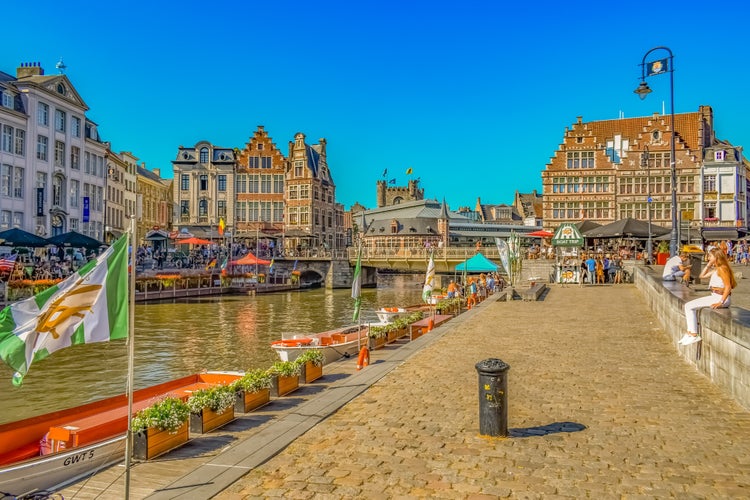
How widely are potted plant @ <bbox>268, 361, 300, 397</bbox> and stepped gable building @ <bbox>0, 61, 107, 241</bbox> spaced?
40.6m

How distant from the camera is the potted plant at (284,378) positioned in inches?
433

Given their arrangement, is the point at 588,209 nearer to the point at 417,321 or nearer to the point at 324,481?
the point at 417,321

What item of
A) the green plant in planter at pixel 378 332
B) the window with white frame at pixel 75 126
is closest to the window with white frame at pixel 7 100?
the window with white frame at pixel 75 126

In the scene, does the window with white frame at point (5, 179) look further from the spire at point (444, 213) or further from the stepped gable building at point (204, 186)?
the spire at point (444, 213)

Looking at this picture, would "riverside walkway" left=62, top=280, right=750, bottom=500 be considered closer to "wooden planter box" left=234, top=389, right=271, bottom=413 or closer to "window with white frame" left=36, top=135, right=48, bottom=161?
"wooden planter box" left=234, top=389, right=271, bottom=413

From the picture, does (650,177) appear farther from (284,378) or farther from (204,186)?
(284,378)

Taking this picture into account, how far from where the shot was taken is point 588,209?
203ft

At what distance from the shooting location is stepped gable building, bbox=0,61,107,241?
45.9m

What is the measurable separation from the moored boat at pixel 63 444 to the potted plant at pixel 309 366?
2.23m

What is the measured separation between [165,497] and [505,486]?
3.36 meters

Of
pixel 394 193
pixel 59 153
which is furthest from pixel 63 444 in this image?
pixel 394 193

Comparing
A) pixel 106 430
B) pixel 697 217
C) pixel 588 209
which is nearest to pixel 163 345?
pixel 106 430

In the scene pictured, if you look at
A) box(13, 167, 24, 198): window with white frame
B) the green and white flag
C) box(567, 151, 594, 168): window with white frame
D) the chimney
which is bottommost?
the green and white flag

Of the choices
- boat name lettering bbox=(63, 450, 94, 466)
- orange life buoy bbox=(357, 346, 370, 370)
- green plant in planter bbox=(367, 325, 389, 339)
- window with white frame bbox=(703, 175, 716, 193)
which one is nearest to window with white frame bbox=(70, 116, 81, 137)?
green plant in planter bbox=(367, 325, 389, 339)
